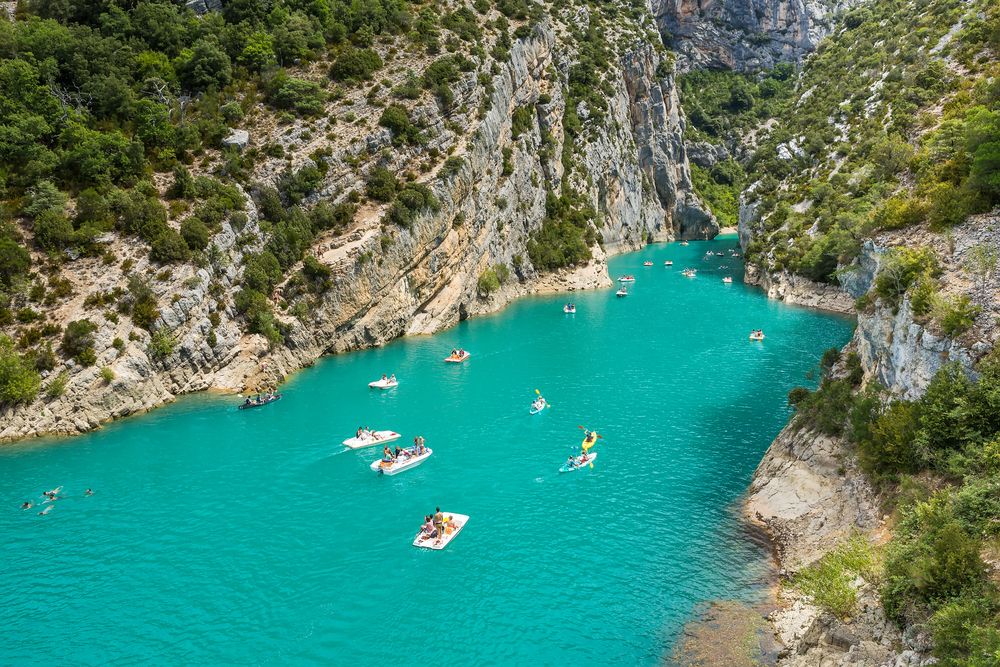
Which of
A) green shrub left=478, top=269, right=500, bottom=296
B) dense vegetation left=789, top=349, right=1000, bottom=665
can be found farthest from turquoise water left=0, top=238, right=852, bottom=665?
green shrub left=478, top=269, right=500, bottom=296

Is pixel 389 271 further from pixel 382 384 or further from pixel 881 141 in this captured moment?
pixel 881 141

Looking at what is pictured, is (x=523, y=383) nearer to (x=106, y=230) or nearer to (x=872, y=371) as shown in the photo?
(x=872, y=371)

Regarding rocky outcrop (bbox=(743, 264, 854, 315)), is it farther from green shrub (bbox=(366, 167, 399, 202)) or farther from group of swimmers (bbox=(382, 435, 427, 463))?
group of swimmers (bbox=(382, 435, 427, 463))

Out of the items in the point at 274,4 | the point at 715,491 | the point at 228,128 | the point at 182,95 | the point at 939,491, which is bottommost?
the point at 715,491

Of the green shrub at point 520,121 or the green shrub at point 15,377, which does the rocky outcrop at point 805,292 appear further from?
the green shrub at point 15,377

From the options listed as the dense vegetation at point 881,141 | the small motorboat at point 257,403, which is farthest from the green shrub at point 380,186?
the dense vegetation at point 881,141

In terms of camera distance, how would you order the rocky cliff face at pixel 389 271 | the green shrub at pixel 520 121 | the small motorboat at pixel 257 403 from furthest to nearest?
the green shrub at pixel 520 121, the small motorboat at pixel 257 403, the rocky cliff face at pixel 389 271

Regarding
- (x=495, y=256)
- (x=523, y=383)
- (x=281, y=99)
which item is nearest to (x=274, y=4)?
(x=281, y=99)
